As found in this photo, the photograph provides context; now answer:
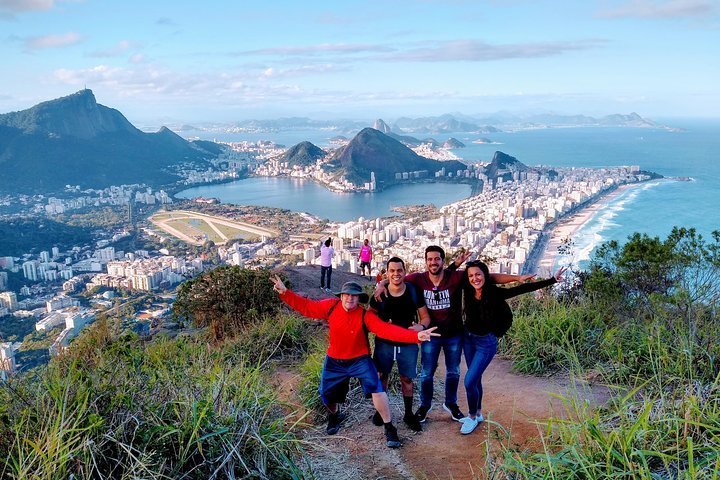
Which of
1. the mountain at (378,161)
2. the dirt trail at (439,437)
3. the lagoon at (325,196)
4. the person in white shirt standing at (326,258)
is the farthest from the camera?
the mountain at (378,161)

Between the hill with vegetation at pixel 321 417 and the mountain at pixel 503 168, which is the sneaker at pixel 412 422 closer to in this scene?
the hill with vegetation at pixel 321 417

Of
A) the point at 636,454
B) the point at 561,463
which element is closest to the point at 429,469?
the point at 561,463

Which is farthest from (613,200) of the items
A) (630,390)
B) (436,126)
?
(436,126)

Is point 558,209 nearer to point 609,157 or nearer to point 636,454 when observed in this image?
point 636,454

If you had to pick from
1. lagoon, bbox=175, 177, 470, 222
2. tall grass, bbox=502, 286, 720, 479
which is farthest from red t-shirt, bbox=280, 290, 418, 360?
lagoon, bbox=175, 177, 470, 222

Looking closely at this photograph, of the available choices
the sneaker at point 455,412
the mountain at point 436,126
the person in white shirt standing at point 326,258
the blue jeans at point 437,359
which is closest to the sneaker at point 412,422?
the blue jeans at point 437,359

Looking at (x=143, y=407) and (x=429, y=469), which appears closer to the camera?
(x=143, y=407)
